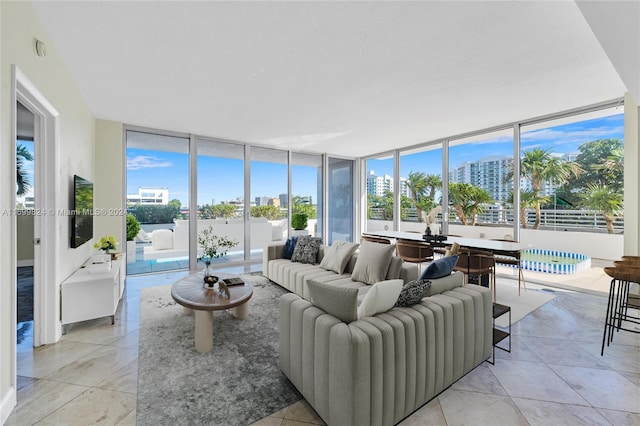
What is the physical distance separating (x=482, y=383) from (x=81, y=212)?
179 inches

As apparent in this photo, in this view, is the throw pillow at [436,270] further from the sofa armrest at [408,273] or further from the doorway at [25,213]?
the doorway at [25,213]

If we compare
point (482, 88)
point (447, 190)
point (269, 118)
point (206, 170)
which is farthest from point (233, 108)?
point (447, 190)

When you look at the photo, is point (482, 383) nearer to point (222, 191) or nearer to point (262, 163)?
point (222, 191)

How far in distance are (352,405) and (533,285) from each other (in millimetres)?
4590

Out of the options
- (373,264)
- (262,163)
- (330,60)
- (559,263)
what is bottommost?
(559,263)

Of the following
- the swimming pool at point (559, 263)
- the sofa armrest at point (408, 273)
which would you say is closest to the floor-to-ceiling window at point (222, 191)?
the sofa armrest at point (408, 273)

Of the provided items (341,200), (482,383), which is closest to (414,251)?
(482,383)

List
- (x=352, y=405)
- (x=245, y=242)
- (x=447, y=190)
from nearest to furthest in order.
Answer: (x=352, y=405)
(x=447, y=190)
(x=245, y=242)

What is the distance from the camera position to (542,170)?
5816mm

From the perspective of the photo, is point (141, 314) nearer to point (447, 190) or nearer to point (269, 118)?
point (269, 118)

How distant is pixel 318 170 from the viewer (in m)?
7.85

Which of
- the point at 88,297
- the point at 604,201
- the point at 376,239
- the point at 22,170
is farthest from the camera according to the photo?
the point at 604,201

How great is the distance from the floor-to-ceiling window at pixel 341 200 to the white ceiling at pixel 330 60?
3.43 metres

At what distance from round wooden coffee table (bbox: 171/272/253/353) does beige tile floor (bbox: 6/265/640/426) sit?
0.54 m
